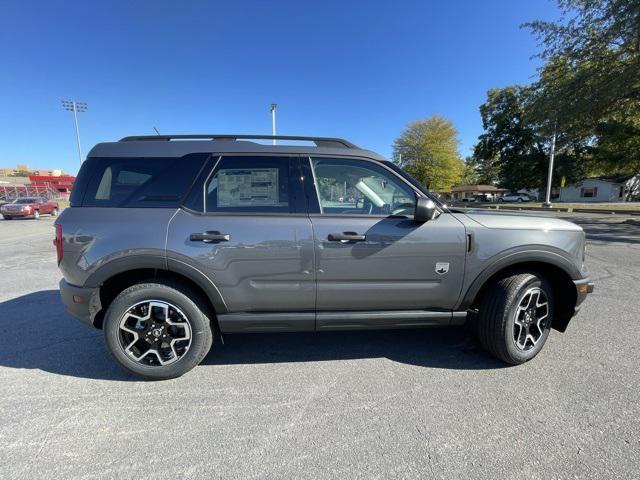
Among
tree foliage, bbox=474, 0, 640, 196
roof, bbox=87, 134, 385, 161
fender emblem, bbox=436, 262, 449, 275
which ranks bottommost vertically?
fender emblem, bbox=436, 262, 449, 275

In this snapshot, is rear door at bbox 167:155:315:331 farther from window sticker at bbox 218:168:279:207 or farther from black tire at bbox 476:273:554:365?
black tire at bbox 476:273:554:365

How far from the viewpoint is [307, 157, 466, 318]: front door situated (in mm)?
2666

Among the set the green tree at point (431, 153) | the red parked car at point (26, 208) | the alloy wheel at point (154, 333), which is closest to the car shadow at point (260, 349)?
the alloy wheel at point (154, 333)

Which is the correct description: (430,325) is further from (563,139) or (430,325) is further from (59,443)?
(563,139)

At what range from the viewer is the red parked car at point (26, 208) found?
A: 20.9 metres

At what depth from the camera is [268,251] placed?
2.62 metres

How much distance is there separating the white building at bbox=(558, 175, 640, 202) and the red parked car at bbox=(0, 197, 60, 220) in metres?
65.3

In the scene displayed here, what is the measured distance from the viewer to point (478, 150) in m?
49.0

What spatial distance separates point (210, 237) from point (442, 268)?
1937 mm

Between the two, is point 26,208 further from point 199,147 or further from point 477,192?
point 477,192

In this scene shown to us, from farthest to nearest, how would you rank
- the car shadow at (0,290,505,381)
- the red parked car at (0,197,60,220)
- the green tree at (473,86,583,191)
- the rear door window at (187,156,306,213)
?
the green tree at (473,86,583,191) < the red parked car at (0,197,60,220) < the car shadow at (0,290,505,381) < the rear door window at (187,156,306,213)

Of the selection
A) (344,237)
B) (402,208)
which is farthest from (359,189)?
(344,237)

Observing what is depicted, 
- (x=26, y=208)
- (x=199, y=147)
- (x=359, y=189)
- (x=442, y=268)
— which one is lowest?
(x=26, y=208)

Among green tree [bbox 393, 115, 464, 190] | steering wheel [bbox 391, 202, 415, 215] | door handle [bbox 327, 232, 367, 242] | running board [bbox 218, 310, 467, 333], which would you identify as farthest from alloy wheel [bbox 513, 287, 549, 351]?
green tree [bbox 393, 115, 464, 190]
